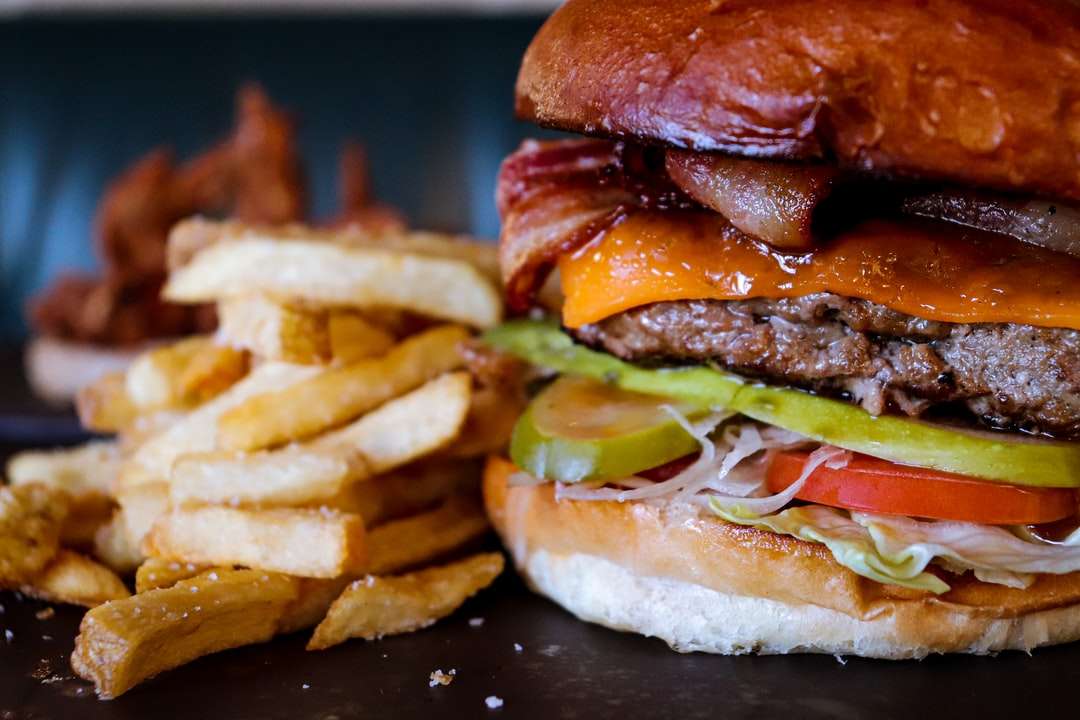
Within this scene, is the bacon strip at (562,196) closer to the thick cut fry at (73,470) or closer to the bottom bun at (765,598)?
the bottom bun at (765,598)

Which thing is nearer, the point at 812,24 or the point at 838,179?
the point at 812,24

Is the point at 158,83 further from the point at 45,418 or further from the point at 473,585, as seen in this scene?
the point at 473,585

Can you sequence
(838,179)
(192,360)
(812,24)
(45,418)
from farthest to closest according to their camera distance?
(45,418)
(192,360)
(838,179)
(812,24)

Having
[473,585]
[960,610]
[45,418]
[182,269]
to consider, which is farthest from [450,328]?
[45,418]

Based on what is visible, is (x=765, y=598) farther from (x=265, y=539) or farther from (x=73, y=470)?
(x=73, y=470)

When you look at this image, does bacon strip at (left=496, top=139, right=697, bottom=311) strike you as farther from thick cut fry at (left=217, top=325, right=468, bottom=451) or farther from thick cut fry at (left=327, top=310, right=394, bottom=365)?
thick cut fry at (left=327, top=310, right=394, bottom=365)

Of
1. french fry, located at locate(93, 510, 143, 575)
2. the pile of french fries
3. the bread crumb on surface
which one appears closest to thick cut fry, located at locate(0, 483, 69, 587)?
the pile of french fries

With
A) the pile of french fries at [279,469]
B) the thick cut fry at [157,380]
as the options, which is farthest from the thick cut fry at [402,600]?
the thick cut fry at [157,380]
